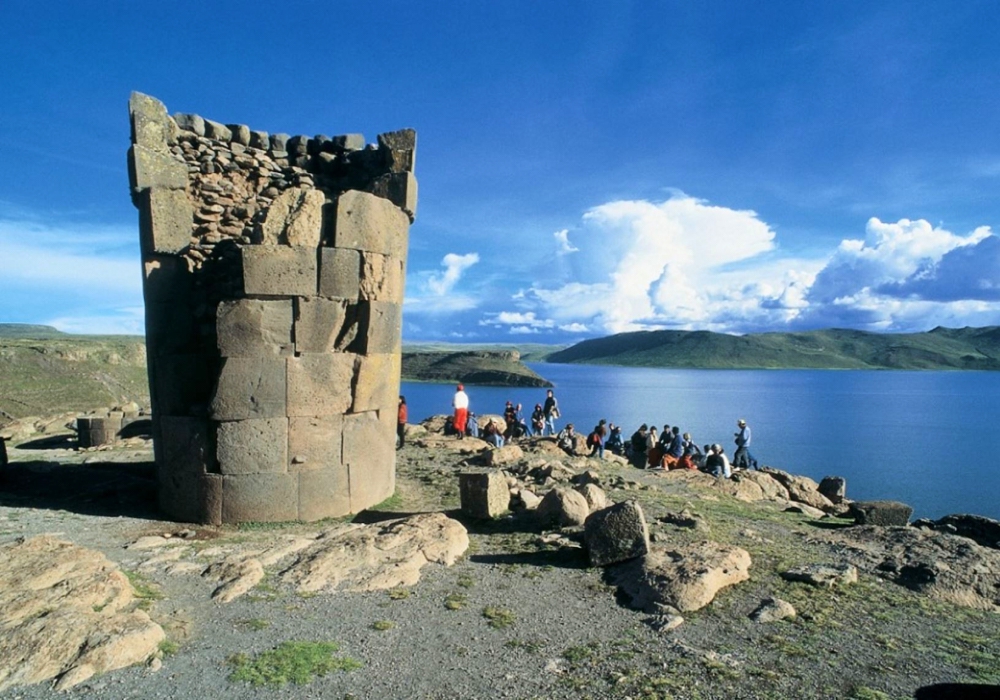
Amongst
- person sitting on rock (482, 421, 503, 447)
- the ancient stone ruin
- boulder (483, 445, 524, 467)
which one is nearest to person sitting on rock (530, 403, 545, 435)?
person sitting on rock (482, 421, 503, 447)

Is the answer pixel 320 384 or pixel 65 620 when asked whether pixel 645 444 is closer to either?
pixel 320 384

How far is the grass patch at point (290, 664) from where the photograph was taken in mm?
4652

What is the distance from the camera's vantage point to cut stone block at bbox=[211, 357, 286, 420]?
8883mm

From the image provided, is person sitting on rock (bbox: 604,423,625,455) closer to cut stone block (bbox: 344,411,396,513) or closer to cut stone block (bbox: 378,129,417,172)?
cut stone block (bbox: 344,411,396,513)

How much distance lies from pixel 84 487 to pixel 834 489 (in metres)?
16.8

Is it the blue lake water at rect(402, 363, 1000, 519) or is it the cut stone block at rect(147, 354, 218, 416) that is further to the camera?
the blue lake water at rect(402, 363, 1000, 519)

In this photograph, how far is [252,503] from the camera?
900 cm

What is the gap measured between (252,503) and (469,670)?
5.24 metres

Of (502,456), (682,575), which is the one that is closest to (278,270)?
(682,575)

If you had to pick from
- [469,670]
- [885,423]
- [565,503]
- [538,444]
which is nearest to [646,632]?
[469,670]

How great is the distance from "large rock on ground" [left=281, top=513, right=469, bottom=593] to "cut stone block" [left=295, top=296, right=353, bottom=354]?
258 centimetres

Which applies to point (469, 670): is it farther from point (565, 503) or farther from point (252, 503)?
point (252, 503)

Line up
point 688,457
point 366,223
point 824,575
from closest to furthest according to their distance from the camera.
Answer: point 824,575
point 366,223
point 688,457

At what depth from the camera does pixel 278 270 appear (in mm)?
8914
